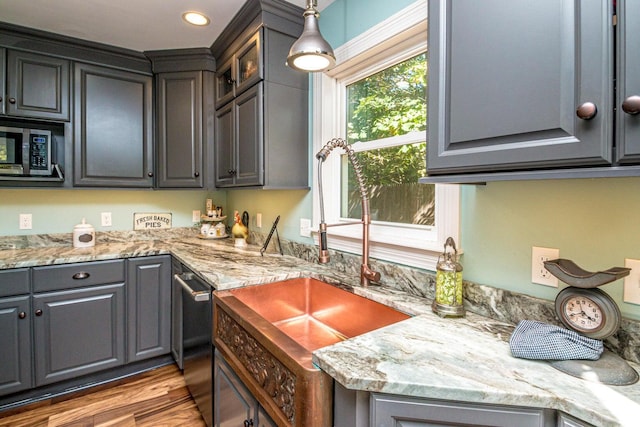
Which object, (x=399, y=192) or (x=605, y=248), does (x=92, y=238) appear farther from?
(x=605, y=248)

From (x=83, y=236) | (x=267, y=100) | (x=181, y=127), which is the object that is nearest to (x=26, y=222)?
(x=83, y=236)

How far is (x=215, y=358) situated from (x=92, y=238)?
1669 mm

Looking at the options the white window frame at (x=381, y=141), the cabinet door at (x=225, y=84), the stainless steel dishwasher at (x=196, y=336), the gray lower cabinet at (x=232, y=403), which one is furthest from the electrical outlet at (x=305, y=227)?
the cabinet door at (x=225, y=84)

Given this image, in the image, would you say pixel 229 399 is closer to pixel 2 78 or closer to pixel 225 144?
pixel 225 144

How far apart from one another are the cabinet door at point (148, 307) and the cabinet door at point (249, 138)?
2.95ft

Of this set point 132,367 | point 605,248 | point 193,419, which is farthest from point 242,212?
point 605,248

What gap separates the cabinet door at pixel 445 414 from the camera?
2.22ft

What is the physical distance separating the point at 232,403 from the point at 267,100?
5.04 feet

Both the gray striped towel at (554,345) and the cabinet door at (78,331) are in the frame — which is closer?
the gray striped towel at (554,345)

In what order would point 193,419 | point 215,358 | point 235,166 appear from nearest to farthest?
Result: 1. point 215,358
2. point 193,419
3. point 235,166

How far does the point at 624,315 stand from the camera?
2.79ft

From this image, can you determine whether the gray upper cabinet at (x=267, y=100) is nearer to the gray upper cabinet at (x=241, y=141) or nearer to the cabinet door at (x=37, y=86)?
the gray upper cabinet at (x=241, y=141)

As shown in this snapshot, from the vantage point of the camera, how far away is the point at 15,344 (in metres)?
1.91

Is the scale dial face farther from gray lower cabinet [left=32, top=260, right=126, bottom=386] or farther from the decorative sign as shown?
the decorative sign
